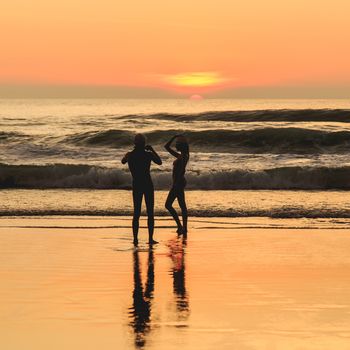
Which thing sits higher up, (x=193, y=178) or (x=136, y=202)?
(x=136, y=202)

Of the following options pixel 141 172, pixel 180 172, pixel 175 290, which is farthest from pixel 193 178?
pixel 175 290

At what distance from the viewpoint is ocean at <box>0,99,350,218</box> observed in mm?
22297

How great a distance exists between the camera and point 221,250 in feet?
47.0

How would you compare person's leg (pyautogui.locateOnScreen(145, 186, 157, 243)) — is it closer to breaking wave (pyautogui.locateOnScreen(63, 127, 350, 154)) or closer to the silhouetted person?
the silhouetted person

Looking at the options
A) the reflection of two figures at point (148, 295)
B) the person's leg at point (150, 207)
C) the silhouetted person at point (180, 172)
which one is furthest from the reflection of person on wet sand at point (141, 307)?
the silhouetted person at point (180, 172)

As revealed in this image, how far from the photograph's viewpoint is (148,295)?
10.6 m

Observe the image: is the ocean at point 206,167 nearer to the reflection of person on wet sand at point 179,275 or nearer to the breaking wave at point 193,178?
the breaking wave at point 193,178

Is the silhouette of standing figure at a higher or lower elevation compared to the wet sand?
higher

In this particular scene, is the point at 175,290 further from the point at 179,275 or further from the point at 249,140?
the point at 249,140

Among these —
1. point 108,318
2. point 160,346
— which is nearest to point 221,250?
point 108,318

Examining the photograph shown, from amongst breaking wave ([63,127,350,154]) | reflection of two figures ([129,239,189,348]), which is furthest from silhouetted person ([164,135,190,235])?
breaking wave ([63,127,350,154])

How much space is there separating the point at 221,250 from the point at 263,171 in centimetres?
1562

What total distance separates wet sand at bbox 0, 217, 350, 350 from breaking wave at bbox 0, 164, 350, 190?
11360mm

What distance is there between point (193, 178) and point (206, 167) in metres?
3.72
